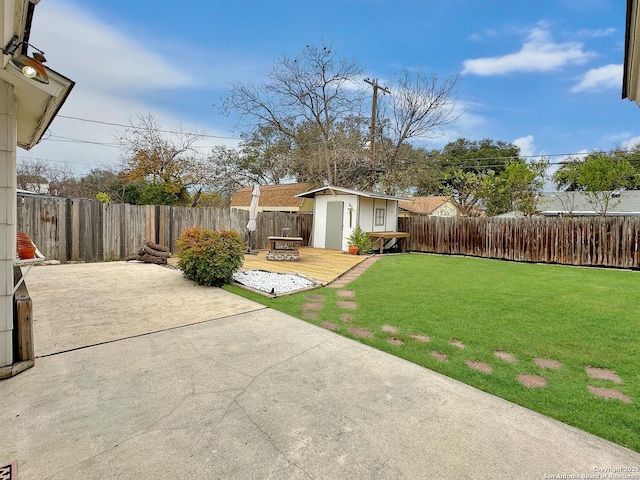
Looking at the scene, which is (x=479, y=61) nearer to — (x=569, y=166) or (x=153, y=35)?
(x=569, y=166)

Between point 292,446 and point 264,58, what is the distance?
19369 mm

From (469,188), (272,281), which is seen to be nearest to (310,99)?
(469,188)

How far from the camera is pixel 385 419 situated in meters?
2.07

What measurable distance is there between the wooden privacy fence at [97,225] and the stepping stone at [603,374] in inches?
409

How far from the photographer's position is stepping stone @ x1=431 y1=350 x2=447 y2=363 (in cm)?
307

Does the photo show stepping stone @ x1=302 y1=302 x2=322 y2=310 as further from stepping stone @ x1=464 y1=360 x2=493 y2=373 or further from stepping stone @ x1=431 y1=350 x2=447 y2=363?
stepping stone @ x1=464 y1=360 x2=493 y2=373

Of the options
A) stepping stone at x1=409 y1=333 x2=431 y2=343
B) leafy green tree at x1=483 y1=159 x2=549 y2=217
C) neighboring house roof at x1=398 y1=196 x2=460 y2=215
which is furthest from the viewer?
neighboring house roof at x1=398 y1=196 x2=460 y2=215

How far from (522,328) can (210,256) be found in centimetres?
501

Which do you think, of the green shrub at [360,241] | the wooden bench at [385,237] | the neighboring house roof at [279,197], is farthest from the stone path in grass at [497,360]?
the neighboring house roof at [279,197]

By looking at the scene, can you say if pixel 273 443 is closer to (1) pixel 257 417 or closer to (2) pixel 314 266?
(1) pixel 257 417

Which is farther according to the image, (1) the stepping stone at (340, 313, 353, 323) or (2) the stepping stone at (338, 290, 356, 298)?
(2) the stepping stone at (338, 290, 356, 298)

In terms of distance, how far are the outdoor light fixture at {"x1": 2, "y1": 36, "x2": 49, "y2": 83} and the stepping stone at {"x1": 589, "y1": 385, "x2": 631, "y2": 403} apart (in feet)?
15.3

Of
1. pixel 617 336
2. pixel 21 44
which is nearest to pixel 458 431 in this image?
pixel 617 336

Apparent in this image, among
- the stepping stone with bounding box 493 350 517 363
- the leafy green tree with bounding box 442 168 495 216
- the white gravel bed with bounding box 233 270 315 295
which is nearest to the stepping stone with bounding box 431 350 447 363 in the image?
the stepping stone with bounding box 493 350 517 363
